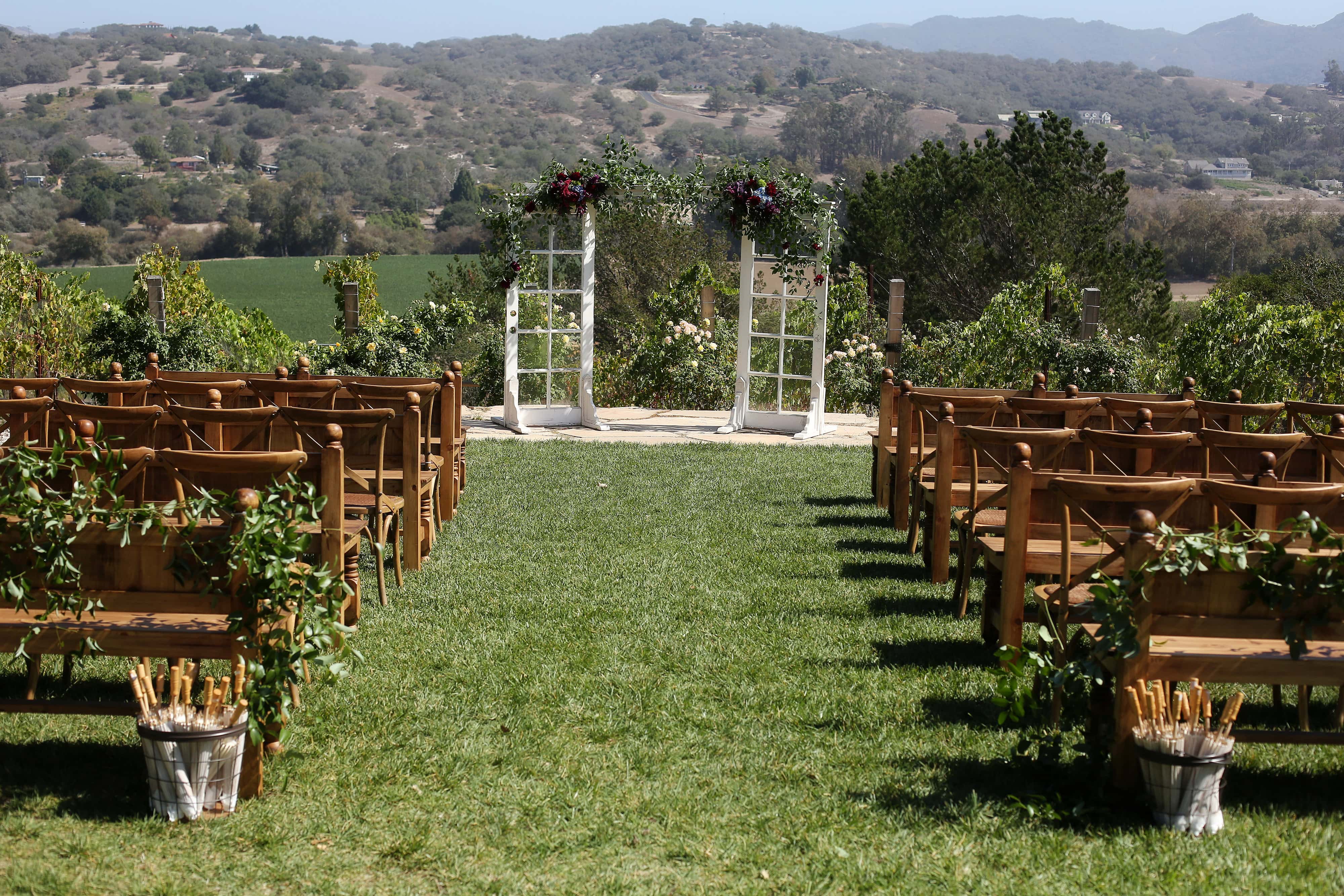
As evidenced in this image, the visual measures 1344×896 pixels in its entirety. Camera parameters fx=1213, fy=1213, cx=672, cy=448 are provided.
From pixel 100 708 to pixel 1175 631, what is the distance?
336 centimetres

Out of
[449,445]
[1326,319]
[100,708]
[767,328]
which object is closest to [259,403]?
[449,445]

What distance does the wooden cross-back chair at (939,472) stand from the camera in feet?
20.8

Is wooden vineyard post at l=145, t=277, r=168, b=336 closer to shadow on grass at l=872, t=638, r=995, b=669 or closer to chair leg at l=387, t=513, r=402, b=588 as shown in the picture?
chair leg at l=387, t=513, r=402, b=588

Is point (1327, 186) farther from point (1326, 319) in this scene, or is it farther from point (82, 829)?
point (82, 829)

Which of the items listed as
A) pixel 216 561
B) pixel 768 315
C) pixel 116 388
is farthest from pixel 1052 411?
pixel 768 315

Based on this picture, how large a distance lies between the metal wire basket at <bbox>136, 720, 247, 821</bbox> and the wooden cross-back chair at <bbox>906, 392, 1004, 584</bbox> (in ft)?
12.9

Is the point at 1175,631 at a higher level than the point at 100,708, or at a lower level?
higher

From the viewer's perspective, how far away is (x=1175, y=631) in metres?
3.74

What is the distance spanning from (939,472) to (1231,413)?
1.64 metres

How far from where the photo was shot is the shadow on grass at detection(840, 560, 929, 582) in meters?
6.65

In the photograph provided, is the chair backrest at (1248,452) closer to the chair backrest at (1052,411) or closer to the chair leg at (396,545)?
the chair backrest at (1052,411)

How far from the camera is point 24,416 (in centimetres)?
601

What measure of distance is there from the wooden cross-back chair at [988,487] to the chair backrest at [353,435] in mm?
2832

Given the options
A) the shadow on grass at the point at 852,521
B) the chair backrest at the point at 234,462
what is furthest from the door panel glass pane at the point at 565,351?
the chair backrest at the point at 234,462
